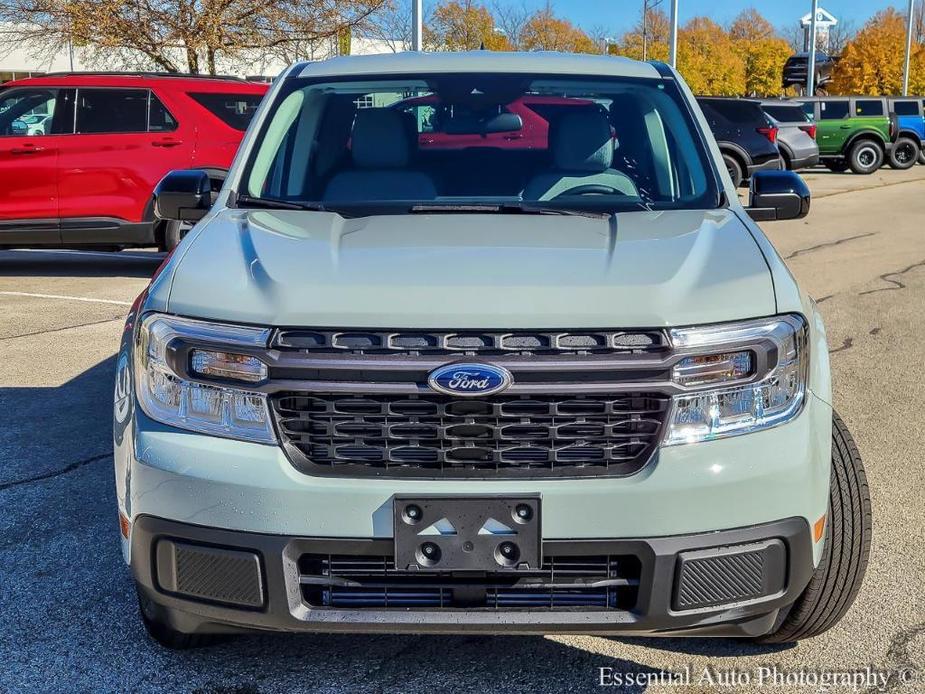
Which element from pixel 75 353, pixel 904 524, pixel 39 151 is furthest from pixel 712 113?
pixel 904 524

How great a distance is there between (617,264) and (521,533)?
750 millimetres

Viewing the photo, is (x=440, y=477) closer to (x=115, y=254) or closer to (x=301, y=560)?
(x=301, y=560)

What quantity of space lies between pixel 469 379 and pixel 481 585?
19.3 inches

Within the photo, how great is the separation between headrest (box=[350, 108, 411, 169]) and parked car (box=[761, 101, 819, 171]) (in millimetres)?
20470

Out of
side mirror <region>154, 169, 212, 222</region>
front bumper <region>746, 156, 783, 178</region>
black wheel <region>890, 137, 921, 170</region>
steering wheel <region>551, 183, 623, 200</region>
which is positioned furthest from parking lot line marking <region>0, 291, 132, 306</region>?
black wheel <region>890, 137, 921, 170</region>

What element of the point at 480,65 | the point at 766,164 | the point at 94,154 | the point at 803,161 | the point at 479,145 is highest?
the point at 480,65

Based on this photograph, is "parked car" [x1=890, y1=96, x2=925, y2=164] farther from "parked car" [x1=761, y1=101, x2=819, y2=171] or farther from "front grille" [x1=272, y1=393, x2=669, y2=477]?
"front grille" [x1=272, y1=393, x2=669, y2=477]

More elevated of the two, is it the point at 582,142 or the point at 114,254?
the point at 582,142

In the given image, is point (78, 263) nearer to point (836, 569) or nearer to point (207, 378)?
point (207, 378)

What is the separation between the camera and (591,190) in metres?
3.82

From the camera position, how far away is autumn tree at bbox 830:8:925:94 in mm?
58469

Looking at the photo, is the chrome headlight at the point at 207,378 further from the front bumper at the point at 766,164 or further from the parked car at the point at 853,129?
the parked car at the point at 853,129

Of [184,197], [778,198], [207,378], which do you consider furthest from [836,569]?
[184,197]

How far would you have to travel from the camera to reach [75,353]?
7.21 metres
